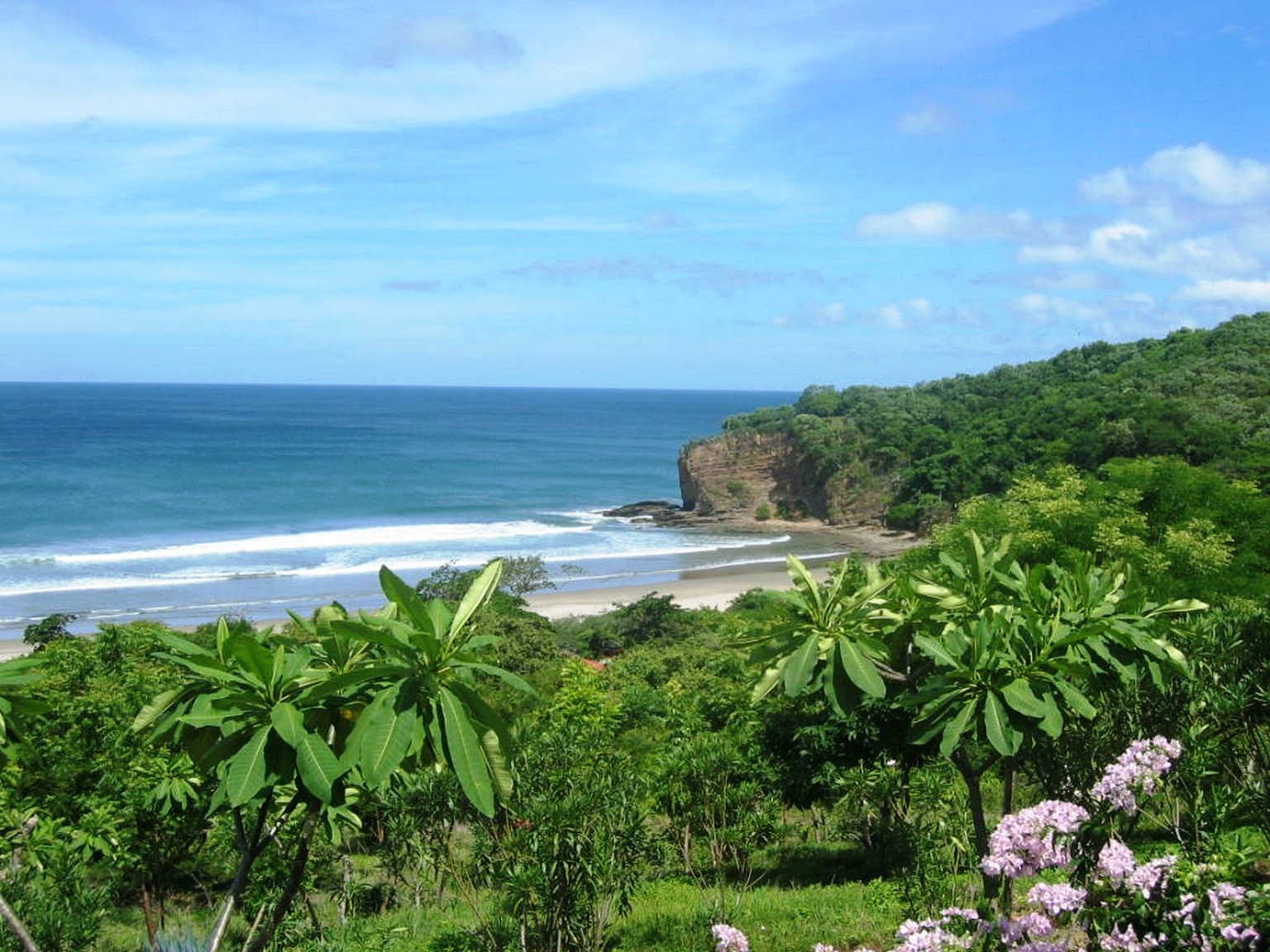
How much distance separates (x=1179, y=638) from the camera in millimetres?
6625

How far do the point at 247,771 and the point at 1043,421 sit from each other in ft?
164

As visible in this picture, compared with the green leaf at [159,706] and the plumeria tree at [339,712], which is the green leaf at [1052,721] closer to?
the plumeria tree at [339,712]

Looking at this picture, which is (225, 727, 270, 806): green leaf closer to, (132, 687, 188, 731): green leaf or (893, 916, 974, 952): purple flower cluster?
(132, 687, 188, 731): green leaf

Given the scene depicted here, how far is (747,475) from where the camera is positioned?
6291cm

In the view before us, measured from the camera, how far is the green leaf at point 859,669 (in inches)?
195

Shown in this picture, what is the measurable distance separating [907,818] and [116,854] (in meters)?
6.13

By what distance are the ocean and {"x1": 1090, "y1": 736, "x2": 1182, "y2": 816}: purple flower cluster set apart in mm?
31639

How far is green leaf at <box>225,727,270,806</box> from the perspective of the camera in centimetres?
342

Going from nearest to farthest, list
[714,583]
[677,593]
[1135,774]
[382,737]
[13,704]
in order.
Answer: [382,737], [1135,774], [13,704], [677,593], [714,583]

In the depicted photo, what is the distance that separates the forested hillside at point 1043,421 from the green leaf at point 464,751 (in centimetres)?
3023

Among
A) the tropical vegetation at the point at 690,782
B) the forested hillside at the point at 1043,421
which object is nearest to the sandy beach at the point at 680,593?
the forested hillside at the point at 1043,421

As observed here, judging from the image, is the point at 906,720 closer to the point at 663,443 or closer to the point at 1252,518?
the point at 1252,518

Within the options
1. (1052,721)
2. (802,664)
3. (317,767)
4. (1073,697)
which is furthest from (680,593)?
(317,767)

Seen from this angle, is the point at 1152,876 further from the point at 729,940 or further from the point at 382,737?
the point at 382,737
